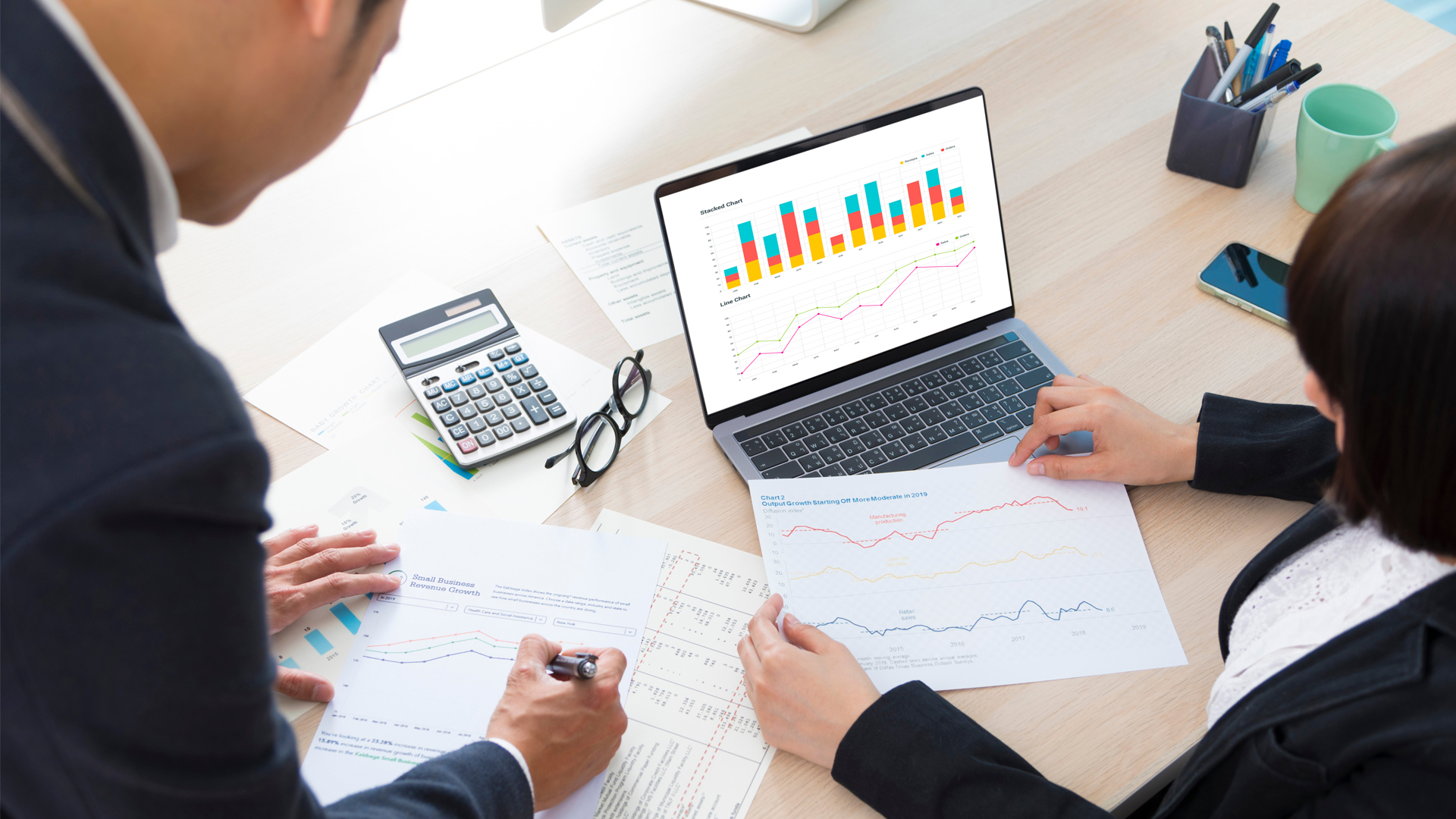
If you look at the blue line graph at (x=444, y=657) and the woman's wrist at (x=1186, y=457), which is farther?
the woman's wrist at (x=1186, y=457)

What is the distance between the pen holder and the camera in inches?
47.7

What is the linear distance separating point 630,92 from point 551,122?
0.13 meters

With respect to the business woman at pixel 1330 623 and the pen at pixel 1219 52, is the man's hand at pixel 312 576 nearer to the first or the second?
the business woman at pixel 1330 623

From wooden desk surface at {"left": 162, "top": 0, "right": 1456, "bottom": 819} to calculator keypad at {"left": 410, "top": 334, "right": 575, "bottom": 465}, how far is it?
9 centimetres

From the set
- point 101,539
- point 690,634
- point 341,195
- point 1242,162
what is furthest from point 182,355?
point 1242,162

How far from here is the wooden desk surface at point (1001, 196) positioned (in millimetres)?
867

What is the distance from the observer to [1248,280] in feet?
3.69

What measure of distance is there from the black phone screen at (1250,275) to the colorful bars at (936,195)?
0.35 m

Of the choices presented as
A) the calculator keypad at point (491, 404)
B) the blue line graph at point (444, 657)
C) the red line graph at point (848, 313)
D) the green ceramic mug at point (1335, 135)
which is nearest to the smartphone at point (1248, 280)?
the green ceramic mug at point (1335, 135)

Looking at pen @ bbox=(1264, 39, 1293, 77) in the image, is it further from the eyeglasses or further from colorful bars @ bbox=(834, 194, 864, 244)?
the eyeglasses

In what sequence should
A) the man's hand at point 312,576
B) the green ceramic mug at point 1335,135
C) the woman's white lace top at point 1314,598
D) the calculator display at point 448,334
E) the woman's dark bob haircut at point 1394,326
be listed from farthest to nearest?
the green ceramic mug at point 1335,135 < the calculator display at point 448,334 < the man's hand at point 312,576 < the woman's white lace top at point 1314,598 < the woman's dark bob haircut at point 1394,326

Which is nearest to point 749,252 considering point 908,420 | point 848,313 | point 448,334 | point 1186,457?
point 848,313

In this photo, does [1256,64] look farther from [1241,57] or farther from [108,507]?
[108,507]

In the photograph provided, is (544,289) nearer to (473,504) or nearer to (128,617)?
(473,504)
